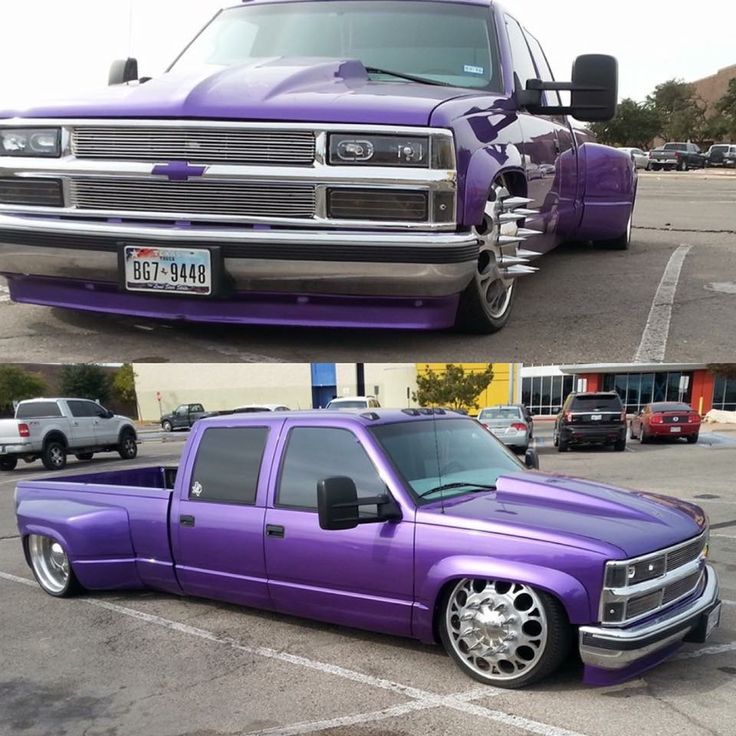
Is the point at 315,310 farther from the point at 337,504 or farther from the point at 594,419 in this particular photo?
the point at 594,419

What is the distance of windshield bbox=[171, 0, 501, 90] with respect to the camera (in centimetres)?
698

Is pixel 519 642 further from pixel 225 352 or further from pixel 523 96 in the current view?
pixel 523 96

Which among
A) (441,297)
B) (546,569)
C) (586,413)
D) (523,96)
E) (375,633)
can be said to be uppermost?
(523,96)

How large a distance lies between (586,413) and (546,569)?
15.3 meters

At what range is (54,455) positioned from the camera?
18.5 m

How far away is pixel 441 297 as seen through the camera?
5766 millimetres

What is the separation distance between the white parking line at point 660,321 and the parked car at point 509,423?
8909mm

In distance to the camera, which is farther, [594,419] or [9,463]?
[594,419]

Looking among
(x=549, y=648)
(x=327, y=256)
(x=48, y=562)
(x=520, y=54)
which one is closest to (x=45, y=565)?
(x=48, y=562)

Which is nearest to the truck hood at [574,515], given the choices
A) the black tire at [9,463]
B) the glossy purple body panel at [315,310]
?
the glossy purple body panel at [315,310]

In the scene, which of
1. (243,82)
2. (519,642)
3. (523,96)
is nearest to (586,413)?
(523,96)

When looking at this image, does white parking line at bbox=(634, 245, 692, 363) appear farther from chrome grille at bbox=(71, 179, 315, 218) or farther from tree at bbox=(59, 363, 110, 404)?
tree at bbox=(59, 363, 110, 404)

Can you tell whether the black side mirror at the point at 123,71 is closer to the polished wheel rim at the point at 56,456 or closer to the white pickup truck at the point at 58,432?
the white pickup truck at the point at 58,432

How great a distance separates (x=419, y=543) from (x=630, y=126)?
238 ft
